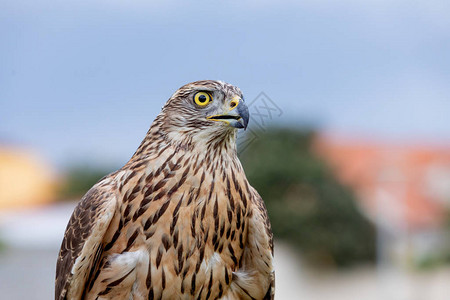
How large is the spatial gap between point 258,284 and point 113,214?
0.93 meters

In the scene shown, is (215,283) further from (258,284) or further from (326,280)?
(326,280)

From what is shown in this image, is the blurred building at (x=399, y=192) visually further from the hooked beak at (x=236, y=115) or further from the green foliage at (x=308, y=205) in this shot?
the hooked beak at (x=236, y=115)

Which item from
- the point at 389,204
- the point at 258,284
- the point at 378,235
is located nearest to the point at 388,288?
the point at 378,235

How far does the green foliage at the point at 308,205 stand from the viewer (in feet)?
71.7

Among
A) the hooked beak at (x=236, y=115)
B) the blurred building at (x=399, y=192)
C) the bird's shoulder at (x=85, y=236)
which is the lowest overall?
the blurred building at (x=399, y=192)

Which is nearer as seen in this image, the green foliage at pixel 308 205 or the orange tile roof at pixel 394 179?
the green foliage at pixel 308 205

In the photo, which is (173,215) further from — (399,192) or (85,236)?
(399,192)

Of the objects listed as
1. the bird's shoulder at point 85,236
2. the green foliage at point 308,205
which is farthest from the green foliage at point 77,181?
the bird's shoulder at point 85,236

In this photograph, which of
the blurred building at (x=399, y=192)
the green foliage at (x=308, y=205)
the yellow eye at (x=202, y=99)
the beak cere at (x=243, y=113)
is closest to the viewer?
the beak cere at (x=243, y=113)

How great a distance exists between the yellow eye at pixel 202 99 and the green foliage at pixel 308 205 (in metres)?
17.7

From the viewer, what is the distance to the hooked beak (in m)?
3.23

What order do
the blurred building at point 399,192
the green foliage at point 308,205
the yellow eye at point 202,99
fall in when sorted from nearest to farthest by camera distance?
1. the yellow eye at point 202,99
2. the green foliage at point 308,205
3. the blurred building at point 399,192

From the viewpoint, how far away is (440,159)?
40531 millimetres

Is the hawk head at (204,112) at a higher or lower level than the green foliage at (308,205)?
higher
